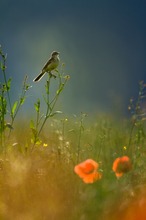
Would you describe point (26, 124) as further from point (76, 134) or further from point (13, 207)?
point (13, 207)

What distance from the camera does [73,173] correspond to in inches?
95.0

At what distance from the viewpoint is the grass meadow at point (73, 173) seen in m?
1.66

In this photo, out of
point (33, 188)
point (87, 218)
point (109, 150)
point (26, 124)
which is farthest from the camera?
point (26, 124)

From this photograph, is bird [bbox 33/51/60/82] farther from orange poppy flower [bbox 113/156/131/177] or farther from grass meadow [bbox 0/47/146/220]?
orange poppy flower [bbox 113/156/131/177]

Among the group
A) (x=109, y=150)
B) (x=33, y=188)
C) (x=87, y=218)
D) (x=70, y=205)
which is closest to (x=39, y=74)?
(x=109, y=150)

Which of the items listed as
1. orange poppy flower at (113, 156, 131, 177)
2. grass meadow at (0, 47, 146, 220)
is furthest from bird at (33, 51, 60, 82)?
orange poppy flower at (113, 156, 131, 177)

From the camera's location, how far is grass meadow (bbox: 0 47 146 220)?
65.3 inches

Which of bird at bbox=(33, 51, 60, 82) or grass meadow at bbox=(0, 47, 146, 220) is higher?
bird at bbox=(33, 51, 60, 82)

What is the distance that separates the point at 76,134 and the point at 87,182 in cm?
155

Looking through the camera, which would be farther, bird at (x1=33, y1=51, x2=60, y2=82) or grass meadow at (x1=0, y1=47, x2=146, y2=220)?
bird at (x1=33, y1=51, x2=60, y2=82)

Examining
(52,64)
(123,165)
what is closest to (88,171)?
(123,165)

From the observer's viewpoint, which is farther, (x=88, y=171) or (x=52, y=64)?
(x=52, y=64)

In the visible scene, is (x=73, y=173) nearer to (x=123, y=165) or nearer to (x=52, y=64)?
(x=123, y=165)

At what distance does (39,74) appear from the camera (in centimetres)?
408
